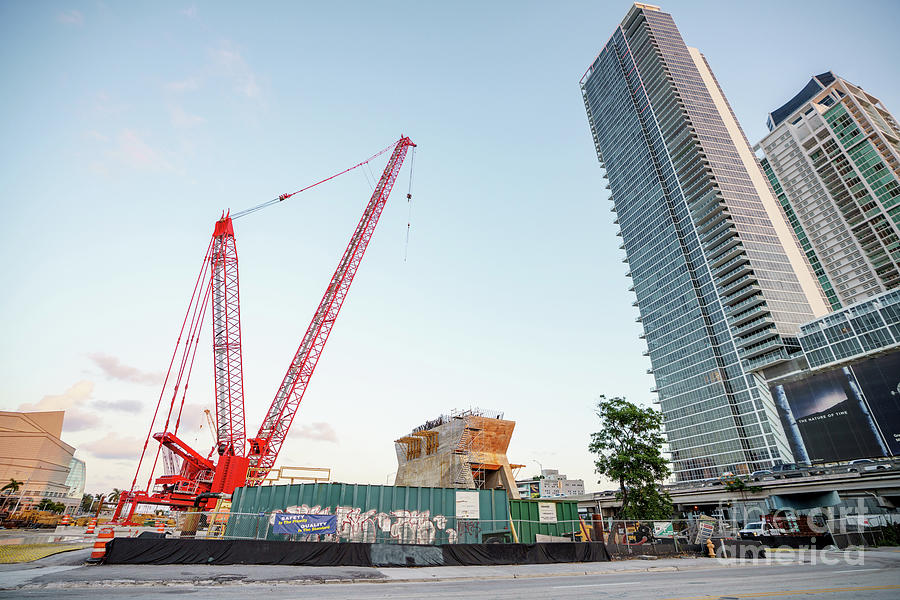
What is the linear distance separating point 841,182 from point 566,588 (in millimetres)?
182158

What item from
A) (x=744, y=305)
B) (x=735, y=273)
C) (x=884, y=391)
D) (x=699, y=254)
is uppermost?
(x=699, y=254)

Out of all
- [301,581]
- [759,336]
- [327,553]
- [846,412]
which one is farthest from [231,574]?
[759,336]

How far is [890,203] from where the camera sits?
124938 millimetres

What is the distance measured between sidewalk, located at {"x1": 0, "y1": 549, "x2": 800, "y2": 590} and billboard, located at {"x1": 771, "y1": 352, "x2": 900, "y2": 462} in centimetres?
7406

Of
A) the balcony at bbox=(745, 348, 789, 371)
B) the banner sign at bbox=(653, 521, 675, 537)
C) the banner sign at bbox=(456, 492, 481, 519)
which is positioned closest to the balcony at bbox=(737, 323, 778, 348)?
the balcony at bbox=(745, 348, 789, 371)

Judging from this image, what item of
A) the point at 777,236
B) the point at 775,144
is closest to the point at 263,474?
the point at 777,236

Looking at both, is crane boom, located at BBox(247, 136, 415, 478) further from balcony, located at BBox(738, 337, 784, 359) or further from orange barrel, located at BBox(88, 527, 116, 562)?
balcony, located at BBox(738, 337, 784, 359)

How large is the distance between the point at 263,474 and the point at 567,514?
4288 centimetres

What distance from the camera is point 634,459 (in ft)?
131

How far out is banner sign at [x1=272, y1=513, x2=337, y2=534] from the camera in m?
24.5

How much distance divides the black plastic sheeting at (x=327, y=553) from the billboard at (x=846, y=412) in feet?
258

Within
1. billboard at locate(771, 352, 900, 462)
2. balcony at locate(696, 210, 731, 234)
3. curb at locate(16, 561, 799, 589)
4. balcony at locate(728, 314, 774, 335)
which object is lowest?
curb at locate(16, 561, 799, 589)

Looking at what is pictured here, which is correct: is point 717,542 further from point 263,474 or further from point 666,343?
point 666,343

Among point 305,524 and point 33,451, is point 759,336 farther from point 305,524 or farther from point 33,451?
point 33,451
